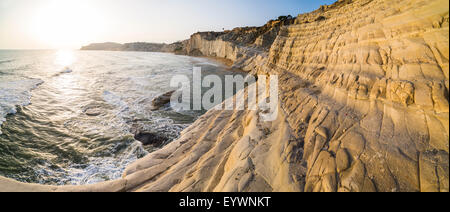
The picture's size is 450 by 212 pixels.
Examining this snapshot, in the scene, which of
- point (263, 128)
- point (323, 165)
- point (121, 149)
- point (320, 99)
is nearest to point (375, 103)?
point (320, 99)

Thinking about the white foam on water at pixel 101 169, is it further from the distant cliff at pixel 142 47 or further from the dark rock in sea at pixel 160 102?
the distant cliff at pixel 142 47

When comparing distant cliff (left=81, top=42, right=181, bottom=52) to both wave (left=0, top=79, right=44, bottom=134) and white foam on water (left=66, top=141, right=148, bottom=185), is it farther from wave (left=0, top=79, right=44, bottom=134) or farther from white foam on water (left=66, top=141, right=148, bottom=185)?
white foam on water (left=66, top=141, right=148, bottom=185)

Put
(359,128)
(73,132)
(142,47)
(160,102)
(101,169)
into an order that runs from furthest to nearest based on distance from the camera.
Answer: (142,47) → (160,102) → (73,132) → (101,169) → (359,128)

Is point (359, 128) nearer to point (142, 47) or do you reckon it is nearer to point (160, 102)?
point (160, 102)

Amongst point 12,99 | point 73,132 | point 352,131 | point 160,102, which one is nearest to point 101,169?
point 73,132

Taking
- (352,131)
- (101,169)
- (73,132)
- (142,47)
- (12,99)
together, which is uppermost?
(142,47)

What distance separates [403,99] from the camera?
10.2 ft

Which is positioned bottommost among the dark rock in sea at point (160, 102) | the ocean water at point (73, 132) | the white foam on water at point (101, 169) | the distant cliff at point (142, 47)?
the white foam on water at point (101, 169)

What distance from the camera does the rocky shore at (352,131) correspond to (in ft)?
8.63

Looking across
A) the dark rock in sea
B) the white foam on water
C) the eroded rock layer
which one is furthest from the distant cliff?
the eroded rock layer

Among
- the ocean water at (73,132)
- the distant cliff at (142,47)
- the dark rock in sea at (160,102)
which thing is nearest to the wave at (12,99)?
the ocean water at (73,132)

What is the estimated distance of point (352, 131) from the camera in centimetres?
344

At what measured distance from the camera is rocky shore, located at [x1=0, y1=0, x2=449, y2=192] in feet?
8.63

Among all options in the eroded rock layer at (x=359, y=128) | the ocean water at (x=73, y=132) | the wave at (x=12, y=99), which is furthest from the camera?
the wave at (x=12, y=99)
